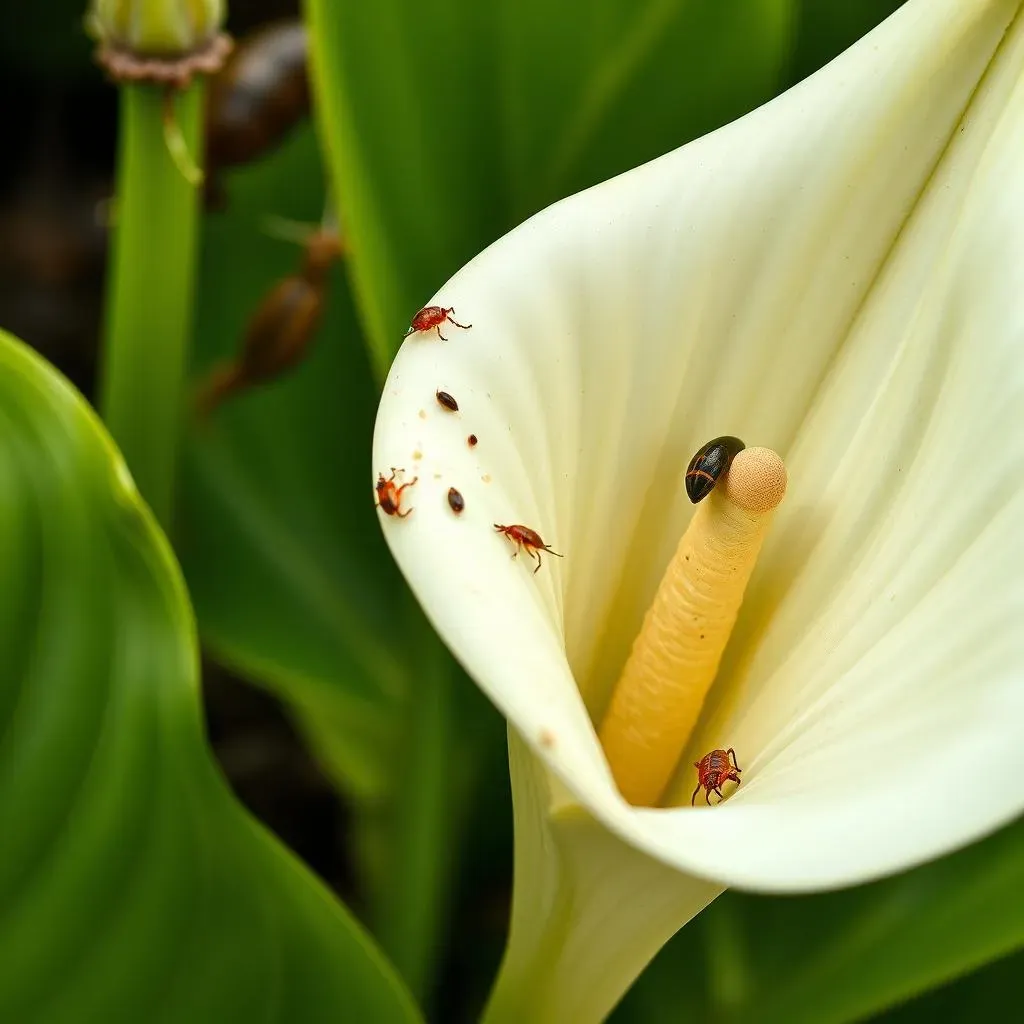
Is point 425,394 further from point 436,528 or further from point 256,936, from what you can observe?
point 256,936

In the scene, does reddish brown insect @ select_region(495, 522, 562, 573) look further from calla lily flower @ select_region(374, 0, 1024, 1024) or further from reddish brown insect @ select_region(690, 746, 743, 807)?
reddish brown insect @ select_region(690, 746, 743, 807)

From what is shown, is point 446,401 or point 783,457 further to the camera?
point 783,457

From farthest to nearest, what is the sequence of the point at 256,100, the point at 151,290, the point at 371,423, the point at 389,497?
the point at 371,423 → the point at 256,100 → the point at 151,290 → the point at 389,497

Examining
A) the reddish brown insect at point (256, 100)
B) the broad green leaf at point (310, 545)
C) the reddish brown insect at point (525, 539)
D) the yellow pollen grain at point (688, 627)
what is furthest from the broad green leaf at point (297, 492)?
the reddish brown insect at point (525, 539)

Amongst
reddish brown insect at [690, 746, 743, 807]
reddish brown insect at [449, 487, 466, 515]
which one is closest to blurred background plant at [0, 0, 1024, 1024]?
reddish brown insect at [690, 746, 743, 807]

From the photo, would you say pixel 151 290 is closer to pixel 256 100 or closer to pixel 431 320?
pixel 256 100

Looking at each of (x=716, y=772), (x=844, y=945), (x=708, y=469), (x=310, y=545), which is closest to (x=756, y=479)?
(x=708, y=469)

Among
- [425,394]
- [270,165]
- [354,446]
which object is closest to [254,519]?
[354,446]
